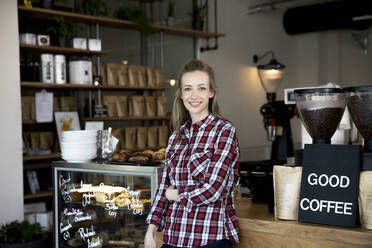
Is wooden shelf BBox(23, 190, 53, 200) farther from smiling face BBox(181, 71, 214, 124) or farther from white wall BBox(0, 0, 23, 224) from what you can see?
smiling face BBox(181, 71, 214, 124)

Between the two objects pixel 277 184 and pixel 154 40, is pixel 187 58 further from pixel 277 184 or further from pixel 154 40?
pixel 277 184

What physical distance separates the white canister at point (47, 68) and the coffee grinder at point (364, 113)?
3667 millimetres

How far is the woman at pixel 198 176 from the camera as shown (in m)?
1.83

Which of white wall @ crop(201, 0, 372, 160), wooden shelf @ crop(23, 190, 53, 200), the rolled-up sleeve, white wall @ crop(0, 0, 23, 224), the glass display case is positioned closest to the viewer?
the rolled-up sleeve

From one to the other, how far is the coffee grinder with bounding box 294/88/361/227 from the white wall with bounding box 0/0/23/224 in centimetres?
318

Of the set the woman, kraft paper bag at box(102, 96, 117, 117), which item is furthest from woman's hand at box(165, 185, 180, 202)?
kraft paper bag at box(102, 96, 117, 117)

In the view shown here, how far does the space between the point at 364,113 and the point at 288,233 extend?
0.52 metres

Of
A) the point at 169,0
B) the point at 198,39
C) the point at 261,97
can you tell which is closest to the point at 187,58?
the point at 198,39

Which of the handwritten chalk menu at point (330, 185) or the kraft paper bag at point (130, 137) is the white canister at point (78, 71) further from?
the handwritten chalk menu at point (330, 185)

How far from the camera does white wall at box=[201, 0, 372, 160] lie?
22.7 feet

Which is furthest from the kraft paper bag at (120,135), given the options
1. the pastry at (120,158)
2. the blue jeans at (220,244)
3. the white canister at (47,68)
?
the blue jeans at (220,244)

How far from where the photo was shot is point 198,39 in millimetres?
6641

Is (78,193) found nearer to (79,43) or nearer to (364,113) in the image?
(364,113)

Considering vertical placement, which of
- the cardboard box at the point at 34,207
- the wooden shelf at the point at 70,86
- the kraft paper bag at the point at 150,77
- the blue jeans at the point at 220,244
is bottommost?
the cardboard box at the point at 34,207
